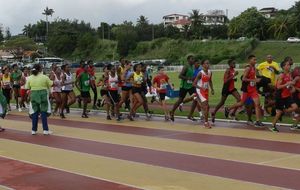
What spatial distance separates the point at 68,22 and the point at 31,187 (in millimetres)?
126055

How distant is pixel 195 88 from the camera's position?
14.8 m

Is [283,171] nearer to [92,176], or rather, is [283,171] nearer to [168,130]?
[92,176]

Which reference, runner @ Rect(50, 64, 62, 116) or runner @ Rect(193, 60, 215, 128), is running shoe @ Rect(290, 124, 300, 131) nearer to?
runner @ Rect(193, 60, 215, 128)

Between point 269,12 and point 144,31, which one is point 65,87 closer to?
point 144,31

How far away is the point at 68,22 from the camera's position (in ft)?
432

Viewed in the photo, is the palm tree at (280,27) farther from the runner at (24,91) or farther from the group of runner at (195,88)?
the group of runner at (195,88)

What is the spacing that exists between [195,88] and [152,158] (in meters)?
→ 4.75

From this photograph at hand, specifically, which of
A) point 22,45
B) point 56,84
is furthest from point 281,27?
point 56,84

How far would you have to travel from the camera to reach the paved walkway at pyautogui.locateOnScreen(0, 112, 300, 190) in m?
8.33

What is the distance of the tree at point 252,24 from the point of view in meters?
112

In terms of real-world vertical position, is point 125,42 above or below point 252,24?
below

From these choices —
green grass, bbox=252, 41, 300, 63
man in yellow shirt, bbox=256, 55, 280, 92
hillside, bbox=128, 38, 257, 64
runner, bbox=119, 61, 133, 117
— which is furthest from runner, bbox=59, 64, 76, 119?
hillside, bbox=128, 38, 257, 64

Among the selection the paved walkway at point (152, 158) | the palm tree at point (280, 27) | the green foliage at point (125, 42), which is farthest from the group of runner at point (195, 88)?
the palm tree at point (280, 27)

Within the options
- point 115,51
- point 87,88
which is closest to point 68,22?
point 115,51
